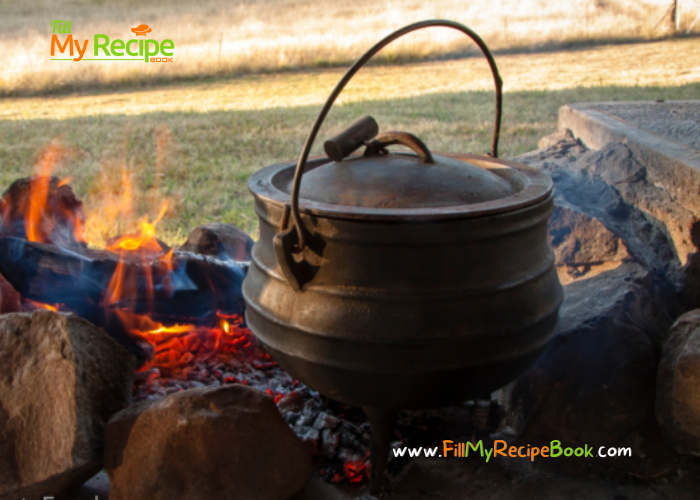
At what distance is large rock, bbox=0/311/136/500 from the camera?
1.86 metres

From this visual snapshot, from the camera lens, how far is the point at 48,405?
1.91m

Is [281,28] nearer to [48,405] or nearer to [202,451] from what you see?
[48,405]

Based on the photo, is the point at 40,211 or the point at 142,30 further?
the point at 142,30

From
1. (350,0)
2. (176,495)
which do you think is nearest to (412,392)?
(176,495)

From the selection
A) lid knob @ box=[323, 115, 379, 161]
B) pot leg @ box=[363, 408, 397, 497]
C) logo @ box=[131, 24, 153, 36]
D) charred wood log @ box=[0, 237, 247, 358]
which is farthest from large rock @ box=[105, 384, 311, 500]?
logo @ box=[131, 24, 153, 36]

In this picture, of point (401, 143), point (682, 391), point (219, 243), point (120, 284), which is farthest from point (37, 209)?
point (682, 391)

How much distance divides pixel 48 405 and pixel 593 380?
6.17 feet

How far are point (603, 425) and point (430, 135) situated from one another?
5.03m

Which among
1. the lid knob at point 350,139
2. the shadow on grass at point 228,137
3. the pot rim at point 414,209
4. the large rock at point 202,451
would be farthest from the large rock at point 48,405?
the shadow on grass at point 228,137

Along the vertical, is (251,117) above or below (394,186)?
below

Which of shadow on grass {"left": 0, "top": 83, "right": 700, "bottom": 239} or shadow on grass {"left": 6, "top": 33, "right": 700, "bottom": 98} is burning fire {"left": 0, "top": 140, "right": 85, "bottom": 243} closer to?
shadow on grass {"left": 0, "top": 83, "right": 700, "bottom": 239}

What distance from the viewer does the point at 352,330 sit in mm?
1663

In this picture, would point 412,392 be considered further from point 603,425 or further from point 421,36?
point 421,36

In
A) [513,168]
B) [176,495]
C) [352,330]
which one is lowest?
[176,495]
